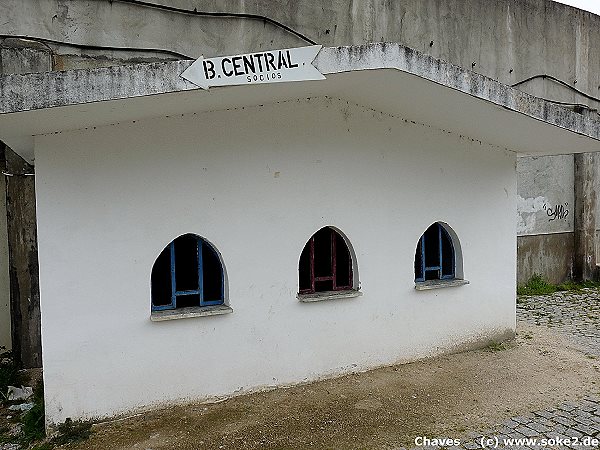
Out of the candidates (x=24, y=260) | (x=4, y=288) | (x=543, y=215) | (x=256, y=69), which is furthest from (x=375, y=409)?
(x=543, y=215)

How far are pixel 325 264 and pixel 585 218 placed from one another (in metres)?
9.03

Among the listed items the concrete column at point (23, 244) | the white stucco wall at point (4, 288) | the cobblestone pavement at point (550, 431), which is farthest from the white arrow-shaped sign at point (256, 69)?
the white stucco wall at point (4, 288)

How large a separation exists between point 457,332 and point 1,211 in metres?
6.17

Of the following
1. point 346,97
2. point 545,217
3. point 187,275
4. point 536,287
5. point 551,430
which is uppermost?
point 346,97

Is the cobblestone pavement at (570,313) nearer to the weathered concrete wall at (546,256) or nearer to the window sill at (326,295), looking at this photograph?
the weathered concrete wall at (546,256)

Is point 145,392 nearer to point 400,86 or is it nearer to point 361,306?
point 361,306

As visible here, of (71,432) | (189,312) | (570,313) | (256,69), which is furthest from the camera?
(570,313)

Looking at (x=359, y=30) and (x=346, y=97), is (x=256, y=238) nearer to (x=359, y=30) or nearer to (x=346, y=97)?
(x=346, y=97)

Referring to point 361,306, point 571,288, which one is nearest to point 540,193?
point 571,288

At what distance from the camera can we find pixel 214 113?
552 cm

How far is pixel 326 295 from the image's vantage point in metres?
6.23

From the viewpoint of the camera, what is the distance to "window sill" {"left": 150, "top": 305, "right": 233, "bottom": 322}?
5.33 meters

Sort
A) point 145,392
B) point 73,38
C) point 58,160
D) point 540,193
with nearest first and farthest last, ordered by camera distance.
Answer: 1. point 58,160
2. point 145,392
3. point 73,38
4. point 540,193

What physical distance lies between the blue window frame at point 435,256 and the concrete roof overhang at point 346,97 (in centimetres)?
132
